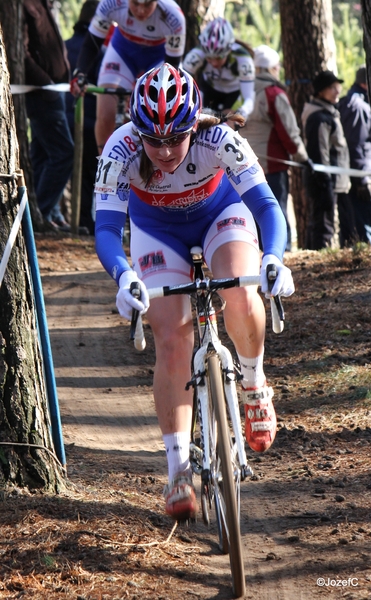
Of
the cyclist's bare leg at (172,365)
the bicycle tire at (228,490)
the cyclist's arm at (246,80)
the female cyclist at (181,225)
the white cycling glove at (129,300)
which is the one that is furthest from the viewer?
the cyclist's arm at (246,80)

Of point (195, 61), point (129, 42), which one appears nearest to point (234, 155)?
point (129, 42)

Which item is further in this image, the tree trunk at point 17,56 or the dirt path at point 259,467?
the tree trunk at point 17,56

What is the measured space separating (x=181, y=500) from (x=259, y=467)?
1.53 metres

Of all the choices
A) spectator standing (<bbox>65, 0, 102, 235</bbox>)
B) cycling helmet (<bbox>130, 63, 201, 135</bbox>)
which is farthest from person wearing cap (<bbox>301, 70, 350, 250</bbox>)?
cycling helmet (<bbox>130, 63, 201, 135</bbox>)

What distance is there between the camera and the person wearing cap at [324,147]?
35.9 ft

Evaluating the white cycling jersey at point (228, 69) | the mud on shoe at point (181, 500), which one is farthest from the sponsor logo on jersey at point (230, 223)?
the white cycling jersey at point (228, 69)

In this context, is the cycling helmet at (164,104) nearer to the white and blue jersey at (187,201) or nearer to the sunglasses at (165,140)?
the sunglasses at (165,140)

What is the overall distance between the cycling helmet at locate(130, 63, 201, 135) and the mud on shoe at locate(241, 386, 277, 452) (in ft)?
4.82

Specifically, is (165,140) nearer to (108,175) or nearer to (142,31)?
(108,175)

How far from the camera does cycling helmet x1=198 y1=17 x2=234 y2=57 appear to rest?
9.86 m

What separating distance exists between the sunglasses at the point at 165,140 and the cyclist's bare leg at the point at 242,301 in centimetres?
64

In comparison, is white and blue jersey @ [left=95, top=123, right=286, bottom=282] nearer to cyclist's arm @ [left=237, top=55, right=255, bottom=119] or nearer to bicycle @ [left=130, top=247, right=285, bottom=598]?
bicycle @ [left=130, top=247, right=285, bottom=598]

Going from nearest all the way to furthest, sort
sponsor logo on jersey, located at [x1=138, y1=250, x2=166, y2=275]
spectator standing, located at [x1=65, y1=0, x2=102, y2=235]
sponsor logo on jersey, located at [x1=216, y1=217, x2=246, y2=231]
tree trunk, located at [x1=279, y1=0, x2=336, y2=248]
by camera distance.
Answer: sponsor logo on jersey, located at [x1=138, y1=250, x2=166, y2=275], sponsor logo on jersey, located at [x1=216, y1=217, x2=246, y2=231], spectator standing, located at [x1=65, y1=0, x2=102, y2=235], tree trunk, located at [x1=279, y1=0, x2=336, y2=248]

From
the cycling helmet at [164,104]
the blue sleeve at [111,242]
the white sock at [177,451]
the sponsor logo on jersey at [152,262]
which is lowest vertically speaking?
the white sock at [177,451]
